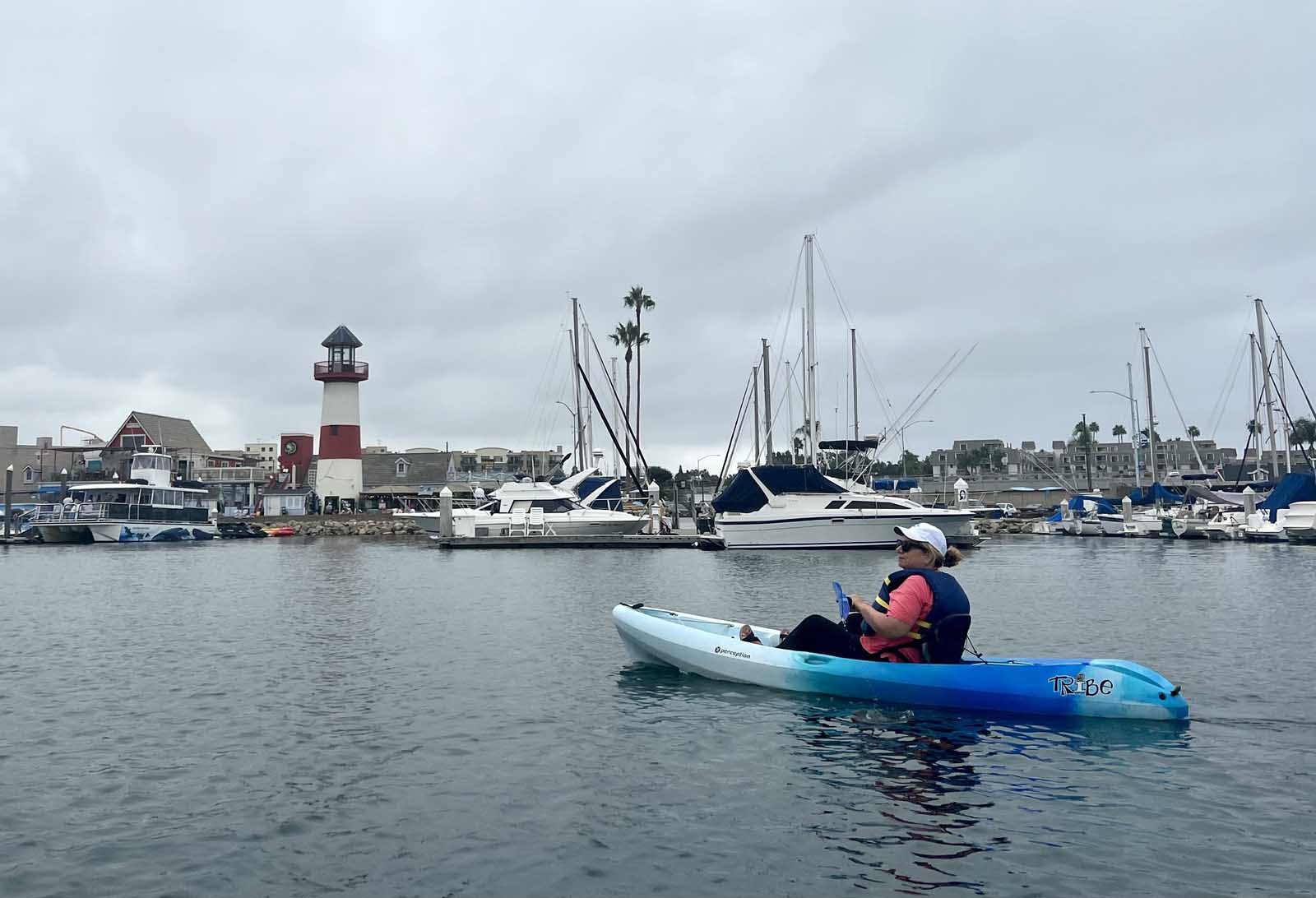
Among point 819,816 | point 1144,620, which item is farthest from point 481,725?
point 1144,620

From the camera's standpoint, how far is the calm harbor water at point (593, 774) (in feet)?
22.8

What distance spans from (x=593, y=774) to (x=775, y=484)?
34.9m

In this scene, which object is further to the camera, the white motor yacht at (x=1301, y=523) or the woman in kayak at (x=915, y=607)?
the white motor yacht at (x=1301, y=523)

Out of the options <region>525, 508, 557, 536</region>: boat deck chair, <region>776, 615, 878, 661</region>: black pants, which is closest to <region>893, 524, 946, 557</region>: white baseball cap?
<region>776, 615, 878, 661</region>: black pants

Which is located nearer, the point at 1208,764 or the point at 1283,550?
the point at 1208,764

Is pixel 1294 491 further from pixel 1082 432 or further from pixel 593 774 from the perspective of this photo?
pixel 1082 432

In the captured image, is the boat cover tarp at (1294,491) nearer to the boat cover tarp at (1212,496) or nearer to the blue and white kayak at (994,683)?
the boat cover tarp at (1212,496)

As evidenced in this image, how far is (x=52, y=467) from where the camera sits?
9419 centimetres

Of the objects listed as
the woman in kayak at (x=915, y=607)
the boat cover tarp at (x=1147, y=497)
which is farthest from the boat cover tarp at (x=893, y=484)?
the woman in kayak at (x=915, y=607)

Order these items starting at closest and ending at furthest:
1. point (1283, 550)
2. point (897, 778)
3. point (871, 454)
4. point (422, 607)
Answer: point (897, 778) → point (422, 607) → point (1283, 550) → point (871, 454)

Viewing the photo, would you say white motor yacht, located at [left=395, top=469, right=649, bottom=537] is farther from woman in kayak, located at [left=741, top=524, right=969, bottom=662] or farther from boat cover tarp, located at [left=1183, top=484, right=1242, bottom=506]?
woman in kayak, located at [left=741, top=524, right=969, bottom=662]

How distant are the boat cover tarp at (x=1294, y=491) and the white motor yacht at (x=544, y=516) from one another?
3117 cm

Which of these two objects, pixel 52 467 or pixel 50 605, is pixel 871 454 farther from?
pixel 52 467

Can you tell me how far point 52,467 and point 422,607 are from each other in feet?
290
